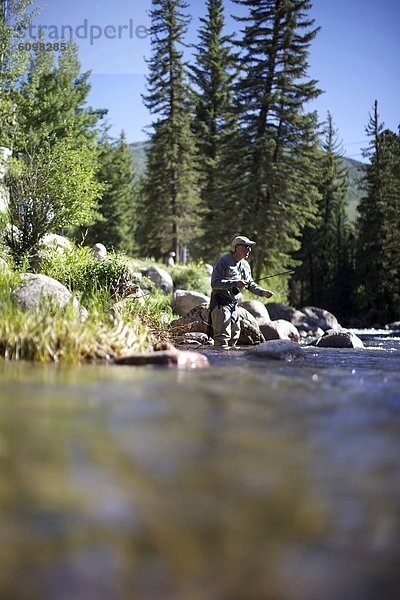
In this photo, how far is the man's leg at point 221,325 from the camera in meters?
9.56

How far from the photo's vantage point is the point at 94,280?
952 centimetres

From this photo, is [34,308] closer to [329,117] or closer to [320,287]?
[320,287]

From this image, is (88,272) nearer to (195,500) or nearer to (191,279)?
(195,500)

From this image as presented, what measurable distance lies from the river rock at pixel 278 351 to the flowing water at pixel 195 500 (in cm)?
349

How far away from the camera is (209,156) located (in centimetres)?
3469

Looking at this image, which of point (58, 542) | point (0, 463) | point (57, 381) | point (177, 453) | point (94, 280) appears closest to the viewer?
point (58, 542)

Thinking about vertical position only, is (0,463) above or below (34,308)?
below

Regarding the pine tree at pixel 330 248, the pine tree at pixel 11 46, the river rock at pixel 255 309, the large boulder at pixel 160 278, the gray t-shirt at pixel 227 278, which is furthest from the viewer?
the pine tree at pixel 330 248

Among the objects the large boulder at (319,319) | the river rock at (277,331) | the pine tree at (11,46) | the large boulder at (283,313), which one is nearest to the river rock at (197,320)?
the river rock at (277,331)

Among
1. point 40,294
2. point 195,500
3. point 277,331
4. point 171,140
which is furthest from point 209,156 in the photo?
point 195,500

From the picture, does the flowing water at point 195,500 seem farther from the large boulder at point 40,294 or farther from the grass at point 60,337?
the large boulder at point 40,294

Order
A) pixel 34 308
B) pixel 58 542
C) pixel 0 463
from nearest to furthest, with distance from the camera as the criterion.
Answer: pixel 58 542, pixel 0 463, pixel 34 308

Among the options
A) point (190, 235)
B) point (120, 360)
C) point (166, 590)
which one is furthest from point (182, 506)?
point (190, 235)

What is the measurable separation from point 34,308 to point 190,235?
26.5 metres
